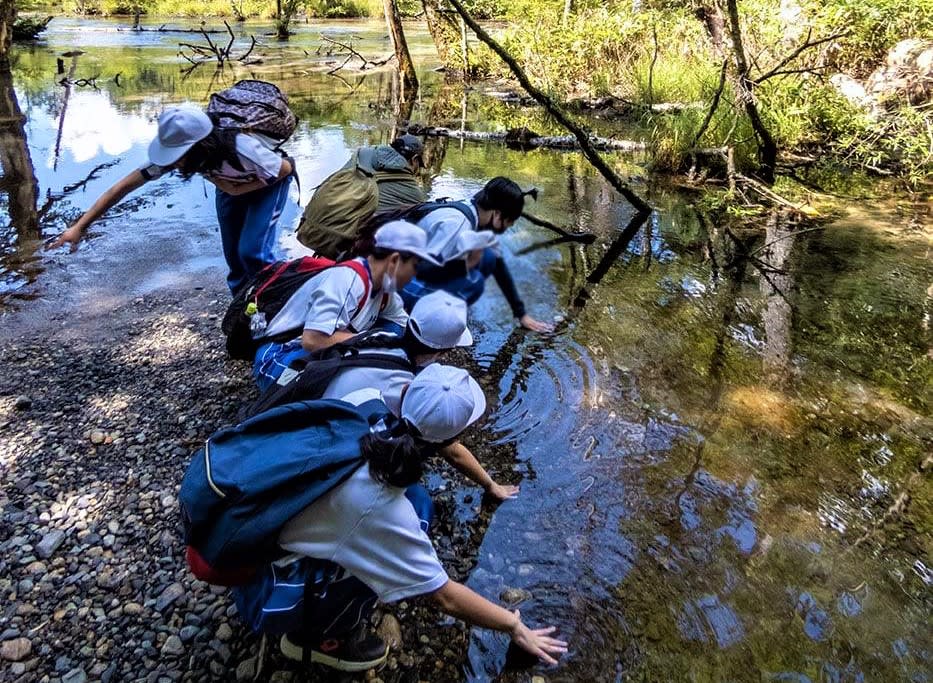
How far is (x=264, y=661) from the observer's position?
2.32 m

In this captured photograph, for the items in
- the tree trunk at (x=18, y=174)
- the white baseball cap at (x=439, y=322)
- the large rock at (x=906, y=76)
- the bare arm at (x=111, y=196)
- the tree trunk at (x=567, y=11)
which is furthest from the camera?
the tree trunk at (x=567, y=11)

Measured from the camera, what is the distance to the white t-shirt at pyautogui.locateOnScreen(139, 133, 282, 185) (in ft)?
10.0

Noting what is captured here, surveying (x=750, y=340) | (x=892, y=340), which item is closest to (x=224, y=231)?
(x=750, y=340)

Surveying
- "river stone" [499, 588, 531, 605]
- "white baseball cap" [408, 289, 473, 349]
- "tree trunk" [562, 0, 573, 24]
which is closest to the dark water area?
"river stone" [499, 588, 531, 605]

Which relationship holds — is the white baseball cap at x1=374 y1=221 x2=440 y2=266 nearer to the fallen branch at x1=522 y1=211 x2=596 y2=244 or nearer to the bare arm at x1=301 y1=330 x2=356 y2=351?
the bare arm at x1=301 y1=330 x2=356 y2=351

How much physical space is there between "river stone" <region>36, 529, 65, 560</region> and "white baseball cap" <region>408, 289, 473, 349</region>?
1.93 m

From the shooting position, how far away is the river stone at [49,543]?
2740 millimetres

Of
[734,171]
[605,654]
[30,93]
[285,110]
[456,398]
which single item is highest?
[285,110]

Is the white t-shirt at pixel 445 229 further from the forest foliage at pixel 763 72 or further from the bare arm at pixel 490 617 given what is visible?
the forest foliage at pixel 763 72

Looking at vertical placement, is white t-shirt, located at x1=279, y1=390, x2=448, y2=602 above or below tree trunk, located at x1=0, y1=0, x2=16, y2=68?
above

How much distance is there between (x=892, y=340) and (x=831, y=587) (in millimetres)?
2921

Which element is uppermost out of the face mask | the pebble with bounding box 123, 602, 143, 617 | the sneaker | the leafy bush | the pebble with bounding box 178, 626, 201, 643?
the face mask

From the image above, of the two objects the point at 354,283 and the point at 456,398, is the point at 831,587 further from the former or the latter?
the point at 354,283

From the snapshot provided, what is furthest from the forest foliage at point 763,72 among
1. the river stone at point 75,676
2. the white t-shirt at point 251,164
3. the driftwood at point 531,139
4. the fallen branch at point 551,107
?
the river stone at point 75,676
